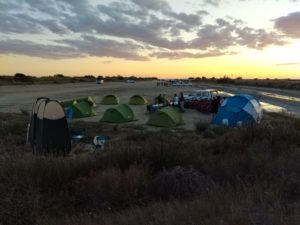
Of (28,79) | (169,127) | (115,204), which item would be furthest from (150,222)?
(28,79)

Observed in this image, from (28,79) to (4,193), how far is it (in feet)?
326

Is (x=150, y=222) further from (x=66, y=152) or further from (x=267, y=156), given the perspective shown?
(x=66, y=152)

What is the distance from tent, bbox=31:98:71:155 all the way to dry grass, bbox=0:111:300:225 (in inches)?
147

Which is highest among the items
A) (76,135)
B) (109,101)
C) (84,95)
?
(76,135)

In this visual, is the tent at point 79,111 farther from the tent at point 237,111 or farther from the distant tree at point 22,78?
the distant tree at point 22,78

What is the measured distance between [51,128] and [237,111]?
9.50 meters

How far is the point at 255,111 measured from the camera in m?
17.5

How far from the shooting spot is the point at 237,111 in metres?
17.0

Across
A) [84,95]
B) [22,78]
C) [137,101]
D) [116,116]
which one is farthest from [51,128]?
[22,78]

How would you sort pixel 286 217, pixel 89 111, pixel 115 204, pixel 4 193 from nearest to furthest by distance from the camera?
pixel 286 217
pixel 4 193
pixel 115 204
pixel 89 111

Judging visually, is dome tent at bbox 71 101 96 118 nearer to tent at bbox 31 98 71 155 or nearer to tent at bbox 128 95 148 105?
tent at bbox 128 95 148 105

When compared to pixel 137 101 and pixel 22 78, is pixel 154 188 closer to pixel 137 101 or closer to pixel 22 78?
pixel 137 101

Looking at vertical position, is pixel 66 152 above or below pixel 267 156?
below

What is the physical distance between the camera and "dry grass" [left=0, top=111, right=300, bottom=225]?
414 cm
